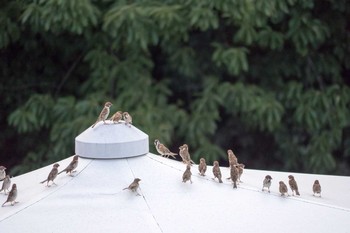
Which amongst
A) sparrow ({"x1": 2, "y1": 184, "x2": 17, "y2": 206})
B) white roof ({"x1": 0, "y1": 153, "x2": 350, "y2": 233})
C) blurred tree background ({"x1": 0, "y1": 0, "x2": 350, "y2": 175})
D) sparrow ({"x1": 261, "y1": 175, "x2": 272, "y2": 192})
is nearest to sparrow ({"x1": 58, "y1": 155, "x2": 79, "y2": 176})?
white roof ({"x1": 0, "y1": 153, "x2": 350, "y2": 233})

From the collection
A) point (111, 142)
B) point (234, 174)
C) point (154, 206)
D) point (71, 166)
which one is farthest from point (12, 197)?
point (234, 174)

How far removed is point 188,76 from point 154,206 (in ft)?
14.7

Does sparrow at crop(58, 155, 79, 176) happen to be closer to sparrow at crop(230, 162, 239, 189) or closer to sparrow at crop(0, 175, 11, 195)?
sparrow at crop(0, 175, 11, 195)

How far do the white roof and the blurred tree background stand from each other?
314cm

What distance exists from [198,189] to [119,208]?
414 mm

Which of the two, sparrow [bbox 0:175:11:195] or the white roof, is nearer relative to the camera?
the white roof

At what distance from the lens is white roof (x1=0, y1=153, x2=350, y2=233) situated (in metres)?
2.78

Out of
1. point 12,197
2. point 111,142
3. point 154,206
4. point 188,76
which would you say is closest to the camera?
point 154,206

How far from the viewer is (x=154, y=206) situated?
115 inches

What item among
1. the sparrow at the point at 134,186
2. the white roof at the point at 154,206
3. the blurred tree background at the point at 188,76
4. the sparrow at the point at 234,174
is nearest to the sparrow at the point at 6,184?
the white roof at the point at 154,206

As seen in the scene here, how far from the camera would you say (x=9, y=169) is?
7793 millimetres

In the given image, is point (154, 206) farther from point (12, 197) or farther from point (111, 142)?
point (12, 197)

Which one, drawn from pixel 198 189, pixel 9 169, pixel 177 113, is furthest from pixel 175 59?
pixel 198 189

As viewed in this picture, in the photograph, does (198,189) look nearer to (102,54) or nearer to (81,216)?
(81,216)
